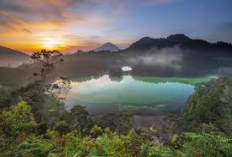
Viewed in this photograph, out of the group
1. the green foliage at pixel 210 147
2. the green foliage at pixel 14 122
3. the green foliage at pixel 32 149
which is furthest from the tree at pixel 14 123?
the green foliage at pixel 210 147

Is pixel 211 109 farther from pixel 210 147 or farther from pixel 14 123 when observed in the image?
pixel 210 147

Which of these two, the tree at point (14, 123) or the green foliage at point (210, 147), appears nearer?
the green foliage at point (210, 147)

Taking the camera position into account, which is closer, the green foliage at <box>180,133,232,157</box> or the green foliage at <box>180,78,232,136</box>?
the green foliage at <box>180,133,232,157</box>

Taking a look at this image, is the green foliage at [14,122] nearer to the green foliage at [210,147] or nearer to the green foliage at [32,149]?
the green foliage at [32,149]

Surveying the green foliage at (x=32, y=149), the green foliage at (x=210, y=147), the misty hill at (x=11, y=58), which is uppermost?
the green foliage at (x=210, y=147)

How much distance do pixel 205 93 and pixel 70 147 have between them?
77.0 feet

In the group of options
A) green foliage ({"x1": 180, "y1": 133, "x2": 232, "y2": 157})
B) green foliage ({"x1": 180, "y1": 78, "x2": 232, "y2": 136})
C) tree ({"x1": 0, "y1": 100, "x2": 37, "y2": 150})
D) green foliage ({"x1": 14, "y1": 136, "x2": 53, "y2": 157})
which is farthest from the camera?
green foliage ({"x1": 180, "y1": 78, "x2": 232, "y2": 136})

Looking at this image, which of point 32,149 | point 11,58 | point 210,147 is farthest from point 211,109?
point 11,58

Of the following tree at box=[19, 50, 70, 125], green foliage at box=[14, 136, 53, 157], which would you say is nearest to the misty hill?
tree at box=[19, 50, 70, 125]

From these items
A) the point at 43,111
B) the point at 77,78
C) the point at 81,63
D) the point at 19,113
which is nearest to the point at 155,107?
the point at 43,111

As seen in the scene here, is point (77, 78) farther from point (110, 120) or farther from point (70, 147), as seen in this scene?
point (70, 147)

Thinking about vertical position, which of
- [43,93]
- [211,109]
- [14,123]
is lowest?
[211,109]

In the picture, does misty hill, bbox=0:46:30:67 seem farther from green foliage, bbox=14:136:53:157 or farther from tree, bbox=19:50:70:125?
green foliage, bbox=14:136:53:157

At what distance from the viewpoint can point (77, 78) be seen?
11656 cm
